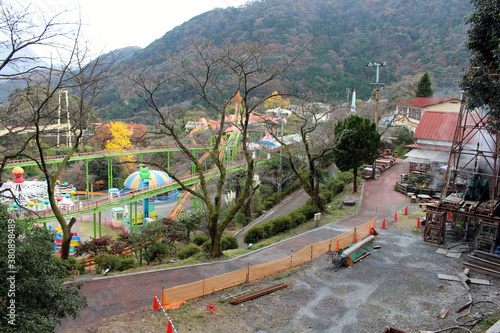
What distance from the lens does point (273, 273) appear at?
13.4 meters

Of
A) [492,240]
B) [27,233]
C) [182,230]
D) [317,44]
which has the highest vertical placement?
[317,44]

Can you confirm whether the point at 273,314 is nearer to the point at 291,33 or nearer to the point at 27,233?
the point at 27,233

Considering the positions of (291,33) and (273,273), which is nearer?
(273,273)

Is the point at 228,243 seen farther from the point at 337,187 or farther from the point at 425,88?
the point at 425,88

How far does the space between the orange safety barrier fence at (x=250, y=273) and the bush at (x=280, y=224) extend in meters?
3.94

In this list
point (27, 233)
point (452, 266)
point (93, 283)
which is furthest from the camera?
point (452, 266)

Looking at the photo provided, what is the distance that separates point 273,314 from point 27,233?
6842mm

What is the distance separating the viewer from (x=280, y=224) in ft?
63.7

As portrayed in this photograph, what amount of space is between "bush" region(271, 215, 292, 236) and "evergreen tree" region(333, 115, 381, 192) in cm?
731

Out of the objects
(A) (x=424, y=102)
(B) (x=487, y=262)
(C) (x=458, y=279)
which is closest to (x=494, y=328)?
(C) (x=458, y=279)

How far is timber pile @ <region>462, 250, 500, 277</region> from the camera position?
13453 mm

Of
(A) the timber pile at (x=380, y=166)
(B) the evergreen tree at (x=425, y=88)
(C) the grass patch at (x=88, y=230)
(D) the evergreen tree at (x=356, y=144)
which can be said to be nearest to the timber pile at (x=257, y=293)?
(D) the evergreen tree at (x=356, y=144)

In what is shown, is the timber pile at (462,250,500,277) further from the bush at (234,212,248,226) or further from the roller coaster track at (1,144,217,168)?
the roller coaster track at (1,144,217,168)

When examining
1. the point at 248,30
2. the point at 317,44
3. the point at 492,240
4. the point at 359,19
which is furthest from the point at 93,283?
the point at 359,19
